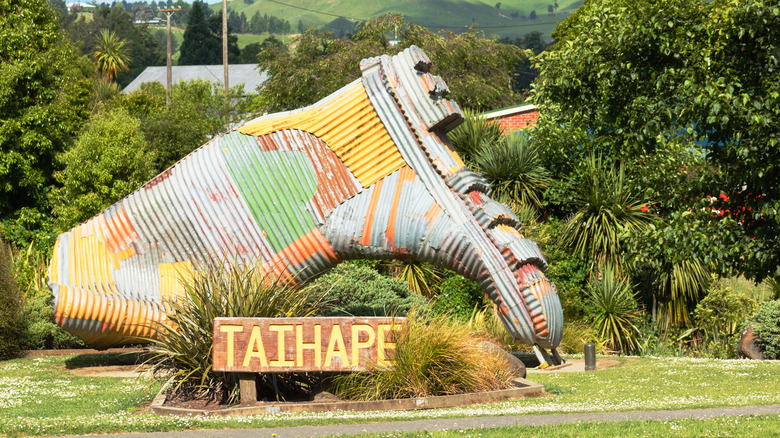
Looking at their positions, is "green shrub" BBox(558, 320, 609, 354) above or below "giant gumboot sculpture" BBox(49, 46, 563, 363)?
below

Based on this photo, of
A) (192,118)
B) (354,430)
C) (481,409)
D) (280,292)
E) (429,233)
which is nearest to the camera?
(354,430)

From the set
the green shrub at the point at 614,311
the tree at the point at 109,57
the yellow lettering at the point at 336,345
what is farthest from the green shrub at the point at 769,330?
the tree at the point at 109,57

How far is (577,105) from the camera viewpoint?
13141 millimetres

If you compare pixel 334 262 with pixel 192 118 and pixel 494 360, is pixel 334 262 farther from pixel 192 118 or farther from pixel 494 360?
pixel 192 118

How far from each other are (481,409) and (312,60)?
24.0m

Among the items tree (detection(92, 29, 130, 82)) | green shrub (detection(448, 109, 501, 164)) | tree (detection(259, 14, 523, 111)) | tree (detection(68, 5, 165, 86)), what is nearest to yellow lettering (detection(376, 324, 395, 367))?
green shrub (detection(448, 109, 501, 164))

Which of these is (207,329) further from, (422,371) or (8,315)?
(8,315)

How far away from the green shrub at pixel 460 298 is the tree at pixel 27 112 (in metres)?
12.4

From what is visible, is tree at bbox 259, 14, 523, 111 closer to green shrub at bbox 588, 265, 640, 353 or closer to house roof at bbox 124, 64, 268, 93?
green shrub at bbox 588, 265, 640, 353

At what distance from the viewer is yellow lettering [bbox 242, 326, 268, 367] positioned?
9820 millimetres

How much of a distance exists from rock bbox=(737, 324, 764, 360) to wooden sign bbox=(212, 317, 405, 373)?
10.1 meters

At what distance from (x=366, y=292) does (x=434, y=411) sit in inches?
266

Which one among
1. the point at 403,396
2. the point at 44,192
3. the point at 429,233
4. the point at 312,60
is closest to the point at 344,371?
the point at 403,396

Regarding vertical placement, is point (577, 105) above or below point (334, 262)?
above
